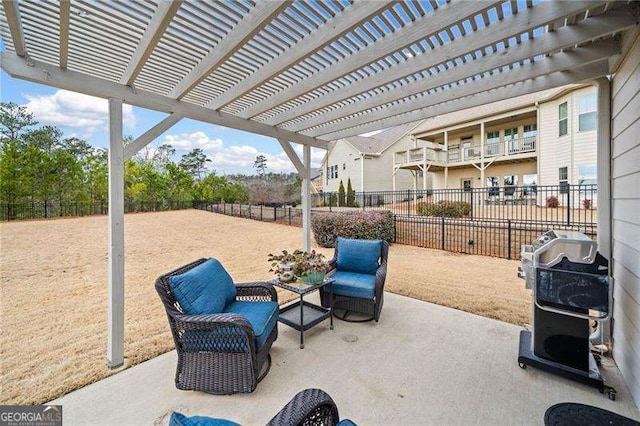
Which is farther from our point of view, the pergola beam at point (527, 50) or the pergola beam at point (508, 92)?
the pergola beam at point (508, 92)

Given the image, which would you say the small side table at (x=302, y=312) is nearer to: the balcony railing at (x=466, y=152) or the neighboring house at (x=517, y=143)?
the neighboring house at (x=517, y=143)

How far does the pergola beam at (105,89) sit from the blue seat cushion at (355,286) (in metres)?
2.65

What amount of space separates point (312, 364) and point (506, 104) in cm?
1443

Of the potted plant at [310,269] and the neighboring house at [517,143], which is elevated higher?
the neighboring house at [517,143]

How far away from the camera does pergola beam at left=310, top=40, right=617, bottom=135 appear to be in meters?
2.44

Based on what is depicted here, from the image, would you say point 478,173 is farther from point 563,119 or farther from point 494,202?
point 494,202

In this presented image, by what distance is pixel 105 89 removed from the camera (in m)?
2.60

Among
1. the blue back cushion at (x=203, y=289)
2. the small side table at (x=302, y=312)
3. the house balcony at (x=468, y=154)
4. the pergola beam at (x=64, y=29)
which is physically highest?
the house balcony at (x=468, y=154)

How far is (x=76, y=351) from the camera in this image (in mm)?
2863

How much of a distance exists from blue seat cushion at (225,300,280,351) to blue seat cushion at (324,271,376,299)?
92cm

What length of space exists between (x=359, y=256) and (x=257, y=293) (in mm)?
1531

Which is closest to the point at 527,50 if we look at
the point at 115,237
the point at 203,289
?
the point at 203,289

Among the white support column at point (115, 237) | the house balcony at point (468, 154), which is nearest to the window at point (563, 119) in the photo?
the house balcony at point (468, 154)

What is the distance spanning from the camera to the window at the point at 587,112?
32.5 ft
